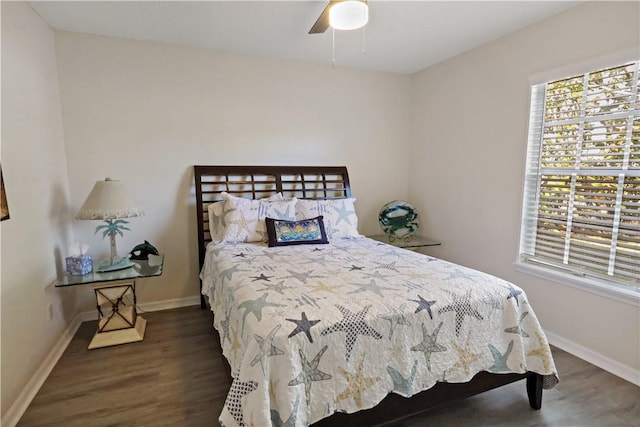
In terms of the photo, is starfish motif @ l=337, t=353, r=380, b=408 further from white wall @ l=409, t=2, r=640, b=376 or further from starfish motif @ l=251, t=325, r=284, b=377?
white wall @ l=409, t=2, r=640, b=376

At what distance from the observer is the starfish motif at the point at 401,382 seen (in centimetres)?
165

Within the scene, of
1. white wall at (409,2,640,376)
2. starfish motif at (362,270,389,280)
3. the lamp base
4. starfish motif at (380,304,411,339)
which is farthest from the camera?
the lamp base

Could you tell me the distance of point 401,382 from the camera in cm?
166

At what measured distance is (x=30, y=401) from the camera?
204cm

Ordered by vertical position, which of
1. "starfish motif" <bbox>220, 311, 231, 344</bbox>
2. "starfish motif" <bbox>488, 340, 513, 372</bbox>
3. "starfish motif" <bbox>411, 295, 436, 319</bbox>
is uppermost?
"starfish motif" <bbox>411, 295, 436, 319</bbox>

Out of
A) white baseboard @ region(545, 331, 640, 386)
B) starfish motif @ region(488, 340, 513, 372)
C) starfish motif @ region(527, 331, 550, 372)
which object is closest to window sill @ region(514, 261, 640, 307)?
white baseboard @ region(545, 331, 640, 386)

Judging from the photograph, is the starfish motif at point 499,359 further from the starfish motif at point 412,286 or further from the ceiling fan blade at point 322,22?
the ceiling fan blade at point 322,22

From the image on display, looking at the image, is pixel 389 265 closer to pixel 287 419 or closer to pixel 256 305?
pixel 256 305

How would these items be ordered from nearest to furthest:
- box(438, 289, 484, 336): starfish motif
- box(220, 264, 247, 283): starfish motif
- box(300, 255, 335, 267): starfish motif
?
1. box(438, 289, 484, 336): starfish motif
2. box(220, 264, 247, 283): starfish motif
3. box(300, 255, 335, 267): starfish motif

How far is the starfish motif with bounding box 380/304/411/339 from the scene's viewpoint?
1653mm

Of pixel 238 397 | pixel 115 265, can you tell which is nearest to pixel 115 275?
pixel 115 265

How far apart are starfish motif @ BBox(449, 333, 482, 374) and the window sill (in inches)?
51.5

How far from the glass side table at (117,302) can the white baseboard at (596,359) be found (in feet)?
10.6

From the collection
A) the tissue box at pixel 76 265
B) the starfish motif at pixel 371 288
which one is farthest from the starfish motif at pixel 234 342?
the tissue box at pixel 76 265
